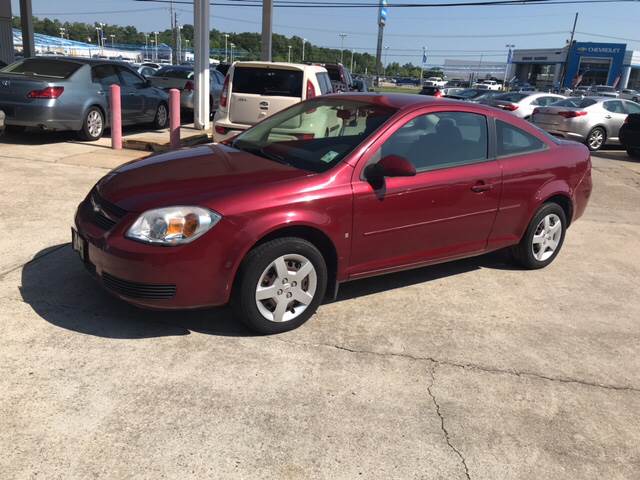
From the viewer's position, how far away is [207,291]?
3467mm

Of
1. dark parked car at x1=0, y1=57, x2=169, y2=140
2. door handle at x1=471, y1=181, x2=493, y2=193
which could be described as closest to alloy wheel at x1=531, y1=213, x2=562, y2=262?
door handle at x1=471, y1=181, x2=493, y2=193

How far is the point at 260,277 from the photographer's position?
3.56 meters

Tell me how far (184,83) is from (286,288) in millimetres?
11988

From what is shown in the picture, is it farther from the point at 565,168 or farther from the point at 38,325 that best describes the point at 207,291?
the point at 565,168

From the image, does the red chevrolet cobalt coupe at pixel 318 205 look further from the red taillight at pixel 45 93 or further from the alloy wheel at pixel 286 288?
the red taillight at pixel 45 93

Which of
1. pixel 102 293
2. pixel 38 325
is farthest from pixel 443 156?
pixel 38 325

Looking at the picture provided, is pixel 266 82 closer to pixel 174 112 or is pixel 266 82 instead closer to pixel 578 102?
pixel 174 112

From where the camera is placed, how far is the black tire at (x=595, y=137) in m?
15.5

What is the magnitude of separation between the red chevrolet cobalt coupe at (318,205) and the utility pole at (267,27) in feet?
44.4

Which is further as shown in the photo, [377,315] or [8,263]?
[8,263]

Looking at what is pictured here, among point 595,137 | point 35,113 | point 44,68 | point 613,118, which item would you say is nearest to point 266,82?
point 35,113

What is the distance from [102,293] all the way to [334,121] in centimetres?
222

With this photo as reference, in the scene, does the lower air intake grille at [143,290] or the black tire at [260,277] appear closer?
the lower air intake grille at [143,290]

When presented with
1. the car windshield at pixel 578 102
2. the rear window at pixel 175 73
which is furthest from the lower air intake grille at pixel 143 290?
the car windshield at pixel 578 102
